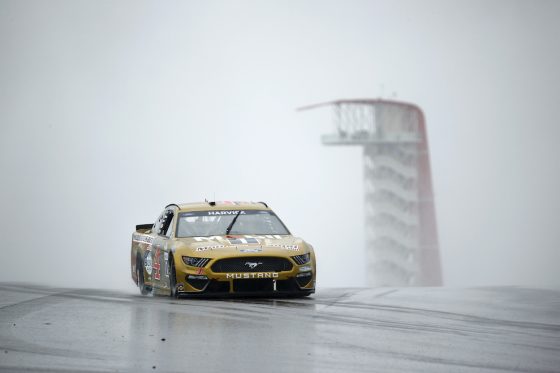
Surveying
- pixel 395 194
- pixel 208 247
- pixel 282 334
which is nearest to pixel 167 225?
pixel 208 247

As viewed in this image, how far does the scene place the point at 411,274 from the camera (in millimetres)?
106000

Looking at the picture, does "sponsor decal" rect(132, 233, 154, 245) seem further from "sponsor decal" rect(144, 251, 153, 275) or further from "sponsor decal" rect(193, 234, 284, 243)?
"sponsor decal" rect(193, 234, 284, 243)

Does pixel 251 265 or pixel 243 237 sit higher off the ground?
pixel 243 237

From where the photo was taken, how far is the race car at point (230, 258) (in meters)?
14.5

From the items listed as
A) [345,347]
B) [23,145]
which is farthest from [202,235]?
[23,145]

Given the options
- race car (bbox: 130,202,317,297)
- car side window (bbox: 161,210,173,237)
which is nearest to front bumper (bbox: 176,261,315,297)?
race car (bbox: 130,202,317,297)

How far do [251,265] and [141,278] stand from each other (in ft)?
9.55

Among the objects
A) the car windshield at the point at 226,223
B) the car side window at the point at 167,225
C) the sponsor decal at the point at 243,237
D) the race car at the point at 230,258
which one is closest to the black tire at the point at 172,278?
the race car at the point at 230,258

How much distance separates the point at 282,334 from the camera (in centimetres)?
1063

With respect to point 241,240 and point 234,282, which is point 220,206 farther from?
point 234,282

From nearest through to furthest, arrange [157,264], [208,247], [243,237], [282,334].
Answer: [282,334] < [208,247] < [243,237] < [157,264]

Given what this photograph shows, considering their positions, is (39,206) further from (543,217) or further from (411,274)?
(543,217)

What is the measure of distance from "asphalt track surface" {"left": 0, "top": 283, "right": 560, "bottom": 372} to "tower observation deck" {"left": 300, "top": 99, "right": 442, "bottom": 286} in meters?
88.2

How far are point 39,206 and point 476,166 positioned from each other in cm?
4566
